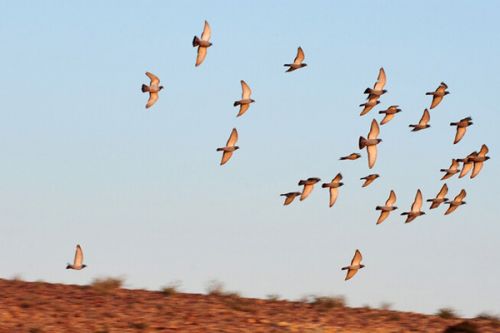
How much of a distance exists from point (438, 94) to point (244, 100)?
8376 mm

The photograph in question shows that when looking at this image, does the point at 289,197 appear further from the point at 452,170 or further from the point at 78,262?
the point at 78,262

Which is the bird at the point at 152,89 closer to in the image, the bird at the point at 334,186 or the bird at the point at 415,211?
the bird at the point at 334,186

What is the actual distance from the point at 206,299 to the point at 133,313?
2.76 m

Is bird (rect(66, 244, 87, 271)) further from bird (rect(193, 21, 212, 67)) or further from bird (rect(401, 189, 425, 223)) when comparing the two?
bird (rect(401, 189, 425, 223))

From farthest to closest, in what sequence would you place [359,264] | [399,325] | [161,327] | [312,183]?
[312,183] → [359,264] → [399,325] → [161,327]

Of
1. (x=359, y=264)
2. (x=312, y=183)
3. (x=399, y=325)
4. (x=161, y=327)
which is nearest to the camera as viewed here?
(x=161, y=327)

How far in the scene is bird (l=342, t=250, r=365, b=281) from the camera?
43.8 metres

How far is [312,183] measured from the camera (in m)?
52.8

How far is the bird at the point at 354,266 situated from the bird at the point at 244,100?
301 inches

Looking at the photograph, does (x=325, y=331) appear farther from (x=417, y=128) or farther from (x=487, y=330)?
(x=417, y=128)

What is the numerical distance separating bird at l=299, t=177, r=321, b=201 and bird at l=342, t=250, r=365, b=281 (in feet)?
24.2

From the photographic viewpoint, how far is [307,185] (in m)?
52.7

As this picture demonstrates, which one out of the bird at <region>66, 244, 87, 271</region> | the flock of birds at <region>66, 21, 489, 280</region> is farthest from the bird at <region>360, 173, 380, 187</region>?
the bird at <region>66, 244, 87, 271</region>

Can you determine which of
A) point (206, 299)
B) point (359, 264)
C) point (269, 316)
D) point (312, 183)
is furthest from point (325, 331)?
point (312, 183)
